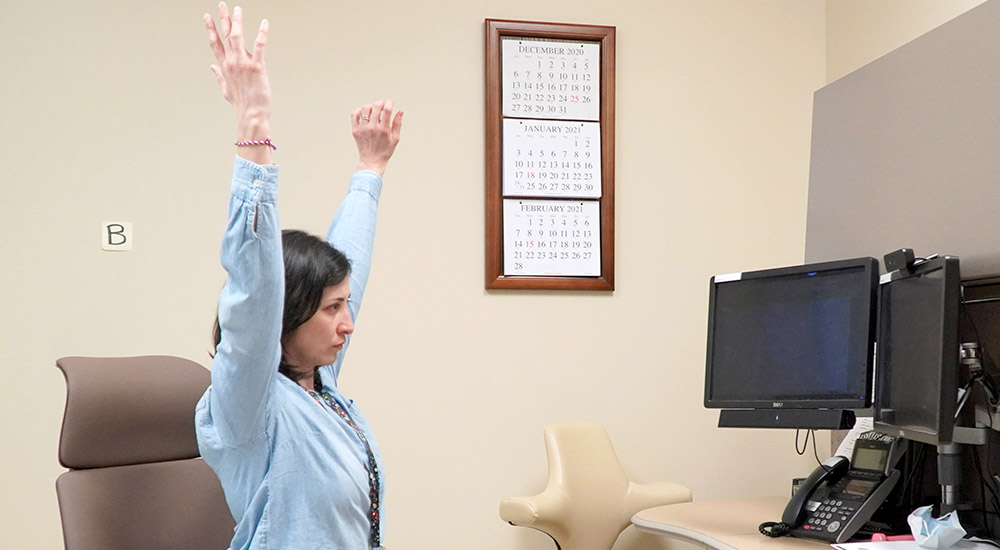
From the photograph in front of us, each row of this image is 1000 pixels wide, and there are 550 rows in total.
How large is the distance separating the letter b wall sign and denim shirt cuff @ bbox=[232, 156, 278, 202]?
72.9 inches

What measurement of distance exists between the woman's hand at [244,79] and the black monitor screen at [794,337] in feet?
4.31

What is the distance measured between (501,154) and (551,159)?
17 centimetres

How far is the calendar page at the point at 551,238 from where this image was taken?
123 inches

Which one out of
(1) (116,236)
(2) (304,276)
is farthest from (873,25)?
(1) (116,236)

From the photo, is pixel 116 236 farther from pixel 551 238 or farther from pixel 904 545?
pixel 904 545

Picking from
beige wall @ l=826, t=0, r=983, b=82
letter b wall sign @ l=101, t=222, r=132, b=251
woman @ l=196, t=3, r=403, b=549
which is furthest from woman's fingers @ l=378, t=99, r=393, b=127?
beige wall @ l=826, t=0, r=983, b=82

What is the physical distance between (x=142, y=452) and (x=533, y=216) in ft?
5.35

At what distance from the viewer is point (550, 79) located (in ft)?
10.4

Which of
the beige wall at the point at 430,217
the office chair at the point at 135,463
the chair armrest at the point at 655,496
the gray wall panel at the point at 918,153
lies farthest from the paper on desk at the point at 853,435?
the office chair at the point at 135,463

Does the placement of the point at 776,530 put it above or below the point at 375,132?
below

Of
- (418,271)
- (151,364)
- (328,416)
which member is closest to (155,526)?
(151,364)

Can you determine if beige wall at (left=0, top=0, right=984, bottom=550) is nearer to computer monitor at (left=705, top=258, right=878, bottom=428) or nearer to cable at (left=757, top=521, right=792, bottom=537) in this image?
computer monitor at (left=705, top=258, right=878, bottom=428)

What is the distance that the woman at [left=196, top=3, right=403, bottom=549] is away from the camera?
3.97ft

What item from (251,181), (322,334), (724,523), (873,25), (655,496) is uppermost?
(873,25)
